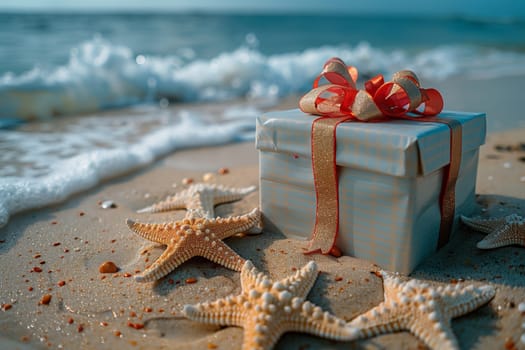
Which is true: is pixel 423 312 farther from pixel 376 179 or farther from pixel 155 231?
pixel 155 231

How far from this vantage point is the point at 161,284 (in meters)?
2.16

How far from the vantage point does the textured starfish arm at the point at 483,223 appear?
2.33 metres

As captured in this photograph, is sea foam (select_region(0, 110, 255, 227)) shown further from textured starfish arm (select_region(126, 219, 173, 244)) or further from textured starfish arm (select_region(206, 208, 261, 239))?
textured starfish arm (select_region(206, 208, 261, 239))

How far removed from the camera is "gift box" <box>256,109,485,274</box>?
1897mm

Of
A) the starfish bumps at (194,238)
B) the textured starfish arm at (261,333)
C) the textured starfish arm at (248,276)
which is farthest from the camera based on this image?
the starfish bumps at (194,238)

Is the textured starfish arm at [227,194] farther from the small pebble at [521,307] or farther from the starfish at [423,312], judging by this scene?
the small pebble at [521,307]

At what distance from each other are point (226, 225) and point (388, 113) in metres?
0.94

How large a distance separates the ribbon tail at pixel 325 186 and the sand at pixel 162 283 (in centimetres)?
9

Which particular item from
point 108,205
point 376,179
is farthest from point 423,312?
point 108,205

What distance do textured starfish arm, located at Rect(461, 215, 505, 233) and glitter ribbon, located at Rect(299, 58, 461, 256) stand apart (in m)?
0.15

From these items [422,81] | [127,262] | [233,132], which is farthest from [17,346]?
[422,81]

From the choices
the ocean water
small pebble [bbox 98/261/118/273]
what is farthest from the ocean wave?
small pebble [bbox 98/261/118/273]

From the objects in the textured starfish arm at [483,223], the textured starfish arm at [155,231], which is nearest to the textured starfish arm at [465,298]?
the textured starfish arm at [483,223]

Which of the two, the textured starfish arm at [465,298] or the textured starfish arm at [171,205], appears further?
the textured starfish arm at [171,205]
